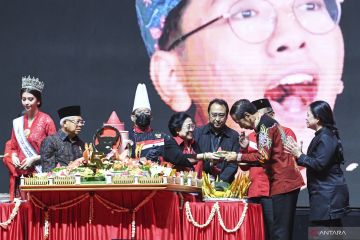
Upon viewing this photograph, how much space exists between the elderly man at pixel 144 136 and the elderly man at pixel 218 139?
317mm

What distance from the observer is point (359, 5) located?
24.4 feet

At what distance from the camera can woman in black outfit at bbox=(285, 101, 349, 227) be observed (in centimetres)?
532

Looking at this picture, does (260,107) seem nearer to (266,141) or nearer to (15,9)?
(266,141)

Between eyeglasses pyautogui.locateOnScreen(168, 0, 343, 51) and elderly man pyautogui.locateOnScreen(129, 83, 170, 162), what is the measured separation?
1.64 m

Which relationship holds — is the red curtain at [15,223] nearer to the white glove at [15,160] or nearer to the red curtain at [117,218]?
the red curtain at [117,218]

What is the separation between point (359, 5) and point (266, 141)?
96.1 inches

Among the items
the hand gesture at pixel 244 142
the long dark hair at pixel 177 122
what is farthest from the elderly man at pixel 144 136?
the hand gesture at pixel 244 142

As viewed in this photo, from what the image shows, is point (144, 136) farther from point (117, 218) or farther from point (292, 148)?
point (292, 148)

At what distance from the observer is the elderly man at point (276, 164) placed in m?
5.41

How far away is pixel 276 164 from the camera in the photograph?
17.9 ft

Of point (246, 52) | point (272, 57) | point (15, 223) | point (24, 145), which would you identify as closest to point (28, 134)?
point (24, 145)

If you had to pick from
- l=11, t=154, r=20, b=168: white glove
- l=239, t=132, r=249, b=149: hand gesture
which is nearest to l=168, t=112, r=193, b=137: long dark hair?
l=239, t=132, r=249, b=149: hand gesture

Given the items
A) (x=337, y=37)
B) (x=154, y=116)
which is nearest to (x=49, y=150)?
(x=154, y=116)

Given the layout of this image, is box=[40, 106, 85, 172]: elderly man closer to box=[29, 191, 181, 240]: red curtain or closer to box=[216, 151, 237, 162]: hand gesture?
box=[29, 191, 181, 240]: red curtain
